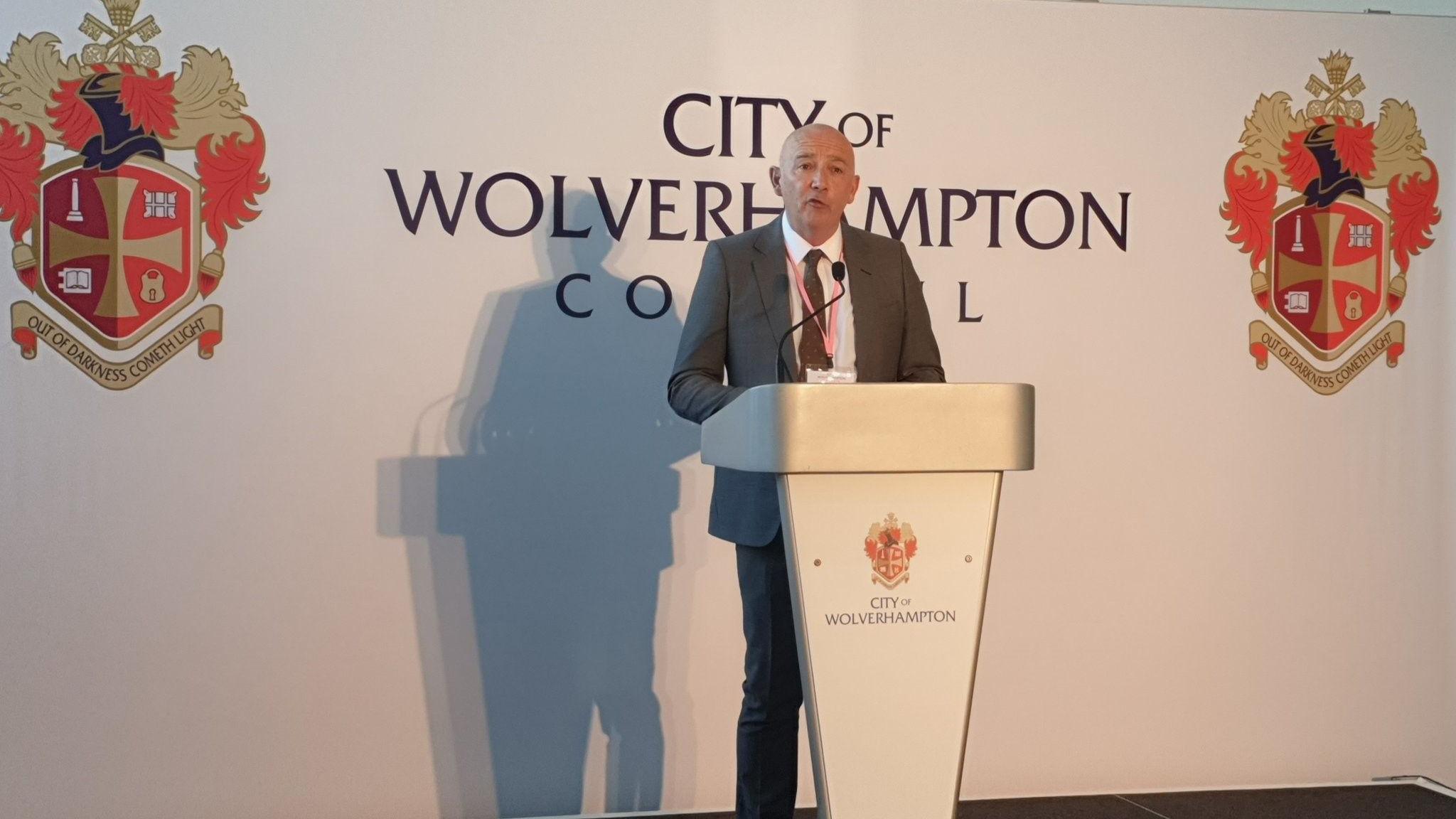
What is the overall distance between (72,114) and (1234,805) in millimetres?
3710

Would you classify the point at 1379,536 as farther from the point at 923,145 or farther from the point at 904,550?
the point at 904,550

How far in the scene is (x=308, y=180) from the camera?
3.52 m

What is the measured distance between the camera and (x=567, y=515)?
11.8 ft

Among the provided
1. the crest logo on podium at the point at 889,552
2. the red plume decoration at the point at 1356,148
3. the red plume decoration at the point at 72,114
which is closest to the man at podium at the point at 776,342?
the crest logo on podium at the point at 889,552

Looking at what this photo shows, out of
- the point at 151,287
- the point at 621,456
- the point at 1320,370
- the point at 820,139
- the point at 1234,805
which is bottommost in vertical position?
the point at 1234,805

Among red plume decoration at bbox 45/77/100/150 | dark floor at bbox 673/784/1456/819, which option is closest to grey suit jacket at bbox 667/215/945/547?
dark floor at bbox 673/784/1456/819

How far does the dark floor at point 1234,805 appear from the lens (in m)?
3.57

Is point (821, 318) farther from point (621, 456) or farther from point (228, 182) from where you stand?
point (228, 182)

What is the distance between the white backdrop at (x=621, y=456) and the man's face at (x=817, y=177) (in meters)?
1.05

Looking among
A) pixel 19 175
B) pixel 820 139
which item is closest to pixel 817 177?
pixel 820 139

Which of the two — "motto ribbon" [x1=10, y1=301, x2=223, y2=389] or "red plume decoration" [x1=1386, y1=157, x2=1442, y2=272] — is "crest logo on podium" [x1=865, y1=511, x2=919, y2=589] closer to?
"motto ribbon" [x1=10, y1=301, x2=223, y2=389]

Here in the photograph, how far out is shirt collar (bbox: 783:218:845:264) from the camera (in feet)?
8.74

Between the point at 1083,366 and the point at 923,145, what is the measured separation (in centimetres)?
80

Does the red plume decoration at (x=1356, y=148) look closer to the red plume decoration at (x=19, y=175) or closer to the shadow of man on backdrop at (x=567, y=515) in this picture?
the shadow of man on backdrop at (x=567, y=515)
